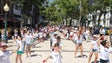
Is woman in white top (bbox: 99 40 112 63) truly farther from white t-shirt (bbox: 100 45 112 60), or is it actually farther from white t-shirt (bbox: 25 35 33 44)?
white t-shirt (bbox: 25 35 33 44)

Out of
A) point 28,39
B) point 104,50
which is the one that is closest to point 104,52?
point 104,50

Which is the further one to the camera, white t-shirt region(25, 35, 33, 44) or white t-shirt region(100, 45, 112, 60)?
white t-shirt region(25, 35, 33, 44)

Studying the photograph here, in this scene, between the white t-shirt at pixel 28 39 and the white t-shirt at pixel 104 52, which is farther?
the white t-shirt at pixel 28 39

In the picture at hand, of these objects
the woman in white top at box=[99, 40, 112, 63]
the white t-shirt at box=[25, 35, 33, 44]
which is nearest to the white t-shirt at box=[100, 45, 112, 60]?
the woman in white top at box=[99, 40, 112, 63]

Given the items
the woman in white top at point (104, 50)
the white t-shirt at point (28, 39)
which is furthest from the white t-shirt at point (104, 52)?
the white t-shirt at point (28, 39)

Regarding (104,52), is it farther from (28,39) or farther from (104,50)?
(28,39)

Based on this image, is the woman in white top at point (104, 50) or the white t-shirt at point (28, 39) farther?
the white t-shirt at point (28, 39)

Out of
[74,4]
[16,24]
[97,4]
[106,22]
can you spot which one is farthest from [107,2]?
[106,22]

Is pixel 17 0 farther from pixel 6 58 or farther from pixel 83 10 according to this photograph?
pixel 6 58

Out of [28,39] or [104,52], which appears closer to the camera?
[104,52]

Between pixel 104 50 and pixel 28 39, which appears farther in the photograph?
pixel 28 39

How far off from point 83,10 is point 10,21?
83.6ft

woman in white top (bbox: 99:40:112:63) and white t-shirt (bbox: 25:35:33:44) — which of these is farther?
white t-shirt (bbox: 25:35:33:44)

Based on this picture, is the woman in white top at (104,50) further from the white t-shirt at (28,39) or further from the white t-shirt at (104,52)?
the white t-shirt at (28,39)
